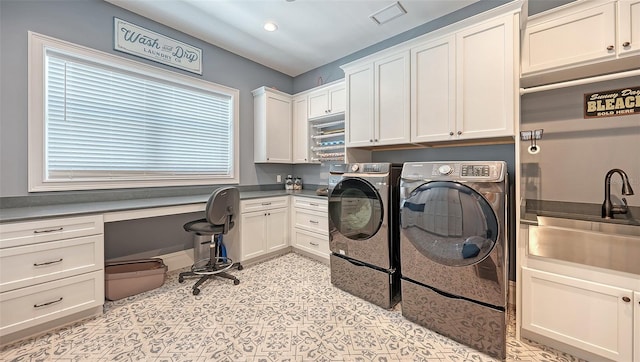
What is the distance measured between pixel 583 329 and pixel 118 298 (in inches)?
136

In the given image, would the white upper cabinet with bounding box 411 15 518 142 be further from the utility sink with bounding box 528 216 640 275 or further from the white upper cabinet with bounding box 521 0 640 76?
the utility sink with bounding box 528 216 640 275

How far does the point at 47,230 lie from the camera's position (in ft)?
5.63

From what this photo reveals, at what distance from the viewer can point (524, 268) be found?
5.40 ft

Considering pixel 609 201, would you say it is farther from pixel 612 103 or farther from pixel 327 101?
pixel 327 101

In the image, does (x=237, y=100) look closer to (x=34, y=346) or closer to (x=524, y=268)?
(x=34, y=346)

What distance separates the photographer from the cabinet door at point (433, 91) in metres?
2.06

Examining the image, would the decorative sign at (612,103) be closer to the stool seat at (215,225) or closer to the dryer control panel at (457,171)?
the dryer control panel at (457,171)

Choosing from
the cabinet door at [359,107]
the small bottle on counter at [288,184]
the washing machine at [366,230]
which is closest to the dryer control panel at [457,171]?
the washing machine at [366,230]

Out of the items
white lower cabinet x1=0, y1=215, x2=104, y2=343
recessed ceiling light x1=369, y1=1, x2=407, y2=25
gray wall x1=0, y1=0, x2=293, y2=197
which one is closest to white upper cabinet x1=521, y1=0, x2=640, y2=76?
recessed ceiling light x1=369, y1=1, x2=407, y2=25

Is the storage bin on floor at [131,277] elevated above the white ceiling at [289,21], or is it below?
below

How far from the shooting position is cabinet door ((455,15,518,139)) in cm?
178

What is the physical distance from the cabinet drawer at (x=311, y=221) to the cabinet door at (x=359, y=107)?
37.5 inches

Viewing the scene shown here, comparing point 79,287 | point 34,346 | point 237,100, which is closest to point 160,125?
point 237,100

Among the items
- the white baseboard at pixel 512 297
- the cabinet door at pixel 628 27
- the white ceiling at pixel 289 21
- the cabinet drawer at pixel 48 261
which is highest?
the white ceiling at pixel 289 21
